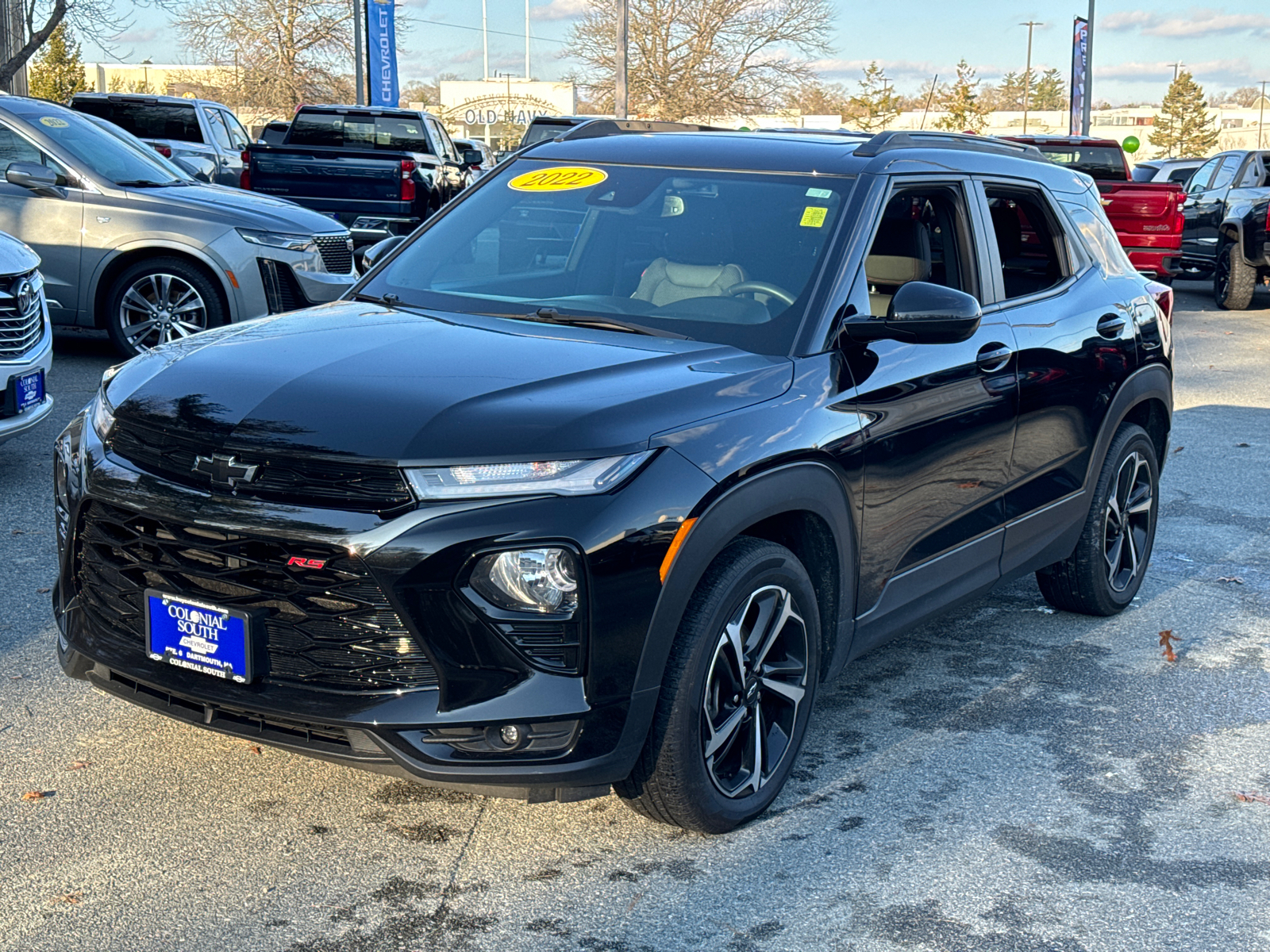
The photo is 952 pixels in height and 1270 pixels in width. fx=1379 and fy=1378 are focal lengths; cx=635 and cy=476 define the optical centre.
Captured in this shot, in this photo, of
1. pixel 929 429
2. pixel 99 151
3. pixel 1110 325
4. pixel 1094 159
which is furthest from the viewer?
pixel 1094 159

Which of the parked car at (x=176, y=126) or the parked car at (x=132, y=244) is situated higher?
the parked car at (x=176, y=126)

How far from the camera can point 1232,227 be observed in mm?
17156

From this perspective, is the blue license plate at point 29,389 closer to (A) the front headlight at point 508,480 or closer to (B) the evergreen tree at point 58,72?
(A) the front headlight at point 508,480

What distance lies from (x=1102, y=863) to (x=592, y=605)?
61.0 inches

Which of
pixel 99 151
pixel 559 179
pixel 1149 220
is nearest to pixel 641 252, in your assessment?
pixel 559 179

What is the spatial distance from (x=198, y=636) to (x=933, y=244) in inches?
109

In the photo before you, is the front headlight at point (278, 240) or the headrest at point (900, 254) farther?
the front headlight at point (278, 240)

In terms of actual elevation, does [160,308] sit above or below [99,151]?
below

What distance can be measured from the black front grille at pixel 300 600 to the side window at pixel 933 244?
7.09 feet

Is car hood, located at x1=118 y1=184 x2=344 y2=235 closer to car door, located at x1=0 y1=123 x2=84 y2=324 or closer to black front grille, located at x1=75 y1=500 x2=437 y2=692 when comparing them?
car door, located at x1=0 y1=123 x2=84 y2=324

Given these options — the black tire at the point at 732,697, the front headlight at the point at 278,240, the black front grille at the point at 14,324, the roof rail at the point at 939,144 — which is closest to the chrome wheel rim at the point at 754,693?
the black tire at the point at 732,697


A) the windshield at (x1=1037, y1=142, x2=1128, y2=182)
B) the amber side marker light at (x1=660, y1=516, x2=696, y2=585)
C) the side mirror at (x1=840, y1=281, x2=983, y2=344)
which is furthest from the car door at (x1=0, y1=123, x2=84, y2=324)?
the windshield at (x1=1037, y1=142, x2=1128, y2=182)

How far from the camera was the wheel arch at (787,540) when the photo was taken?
319 cm

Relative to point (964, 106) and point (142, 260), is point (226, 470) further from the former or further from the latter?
point (964, 106)
